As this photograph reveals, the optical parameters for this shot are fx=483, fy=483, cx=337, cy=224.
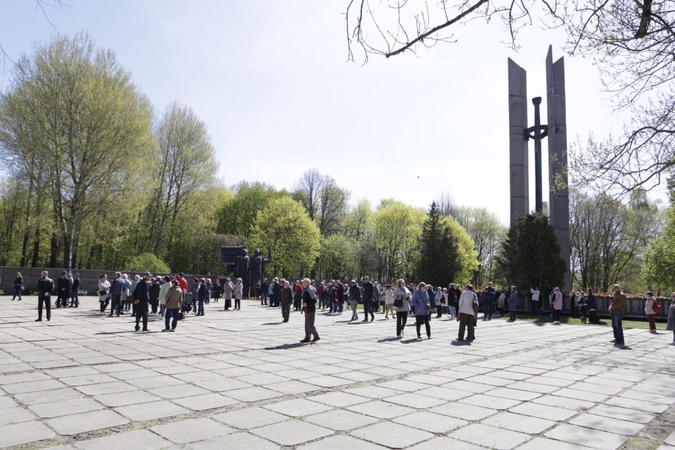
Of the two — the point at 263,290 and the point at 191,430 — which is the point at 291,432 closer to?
the point at 191,430

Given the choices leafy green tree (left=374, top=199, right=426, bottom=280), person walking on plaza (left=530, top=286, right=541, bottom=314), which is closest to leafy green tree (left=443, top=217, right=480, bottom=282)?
leafy green tree (left=374, top=199, right=426, bottom=280)

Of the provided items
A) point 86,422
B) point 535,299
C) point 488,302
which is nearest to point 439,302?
point 488,302

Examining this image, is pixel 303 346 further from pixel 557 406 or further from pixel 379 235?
pixel 379 235

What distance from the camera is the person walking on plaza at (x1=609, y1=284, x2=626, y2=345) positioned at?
536 inches

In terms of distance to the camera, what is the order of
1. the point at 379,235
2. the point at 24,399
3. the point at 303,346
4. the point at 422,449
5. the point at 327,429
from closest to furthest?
the point at 422,449 → the point at 327,429 → the point at 24,399 → the point at 303,346 → the point at 379,235

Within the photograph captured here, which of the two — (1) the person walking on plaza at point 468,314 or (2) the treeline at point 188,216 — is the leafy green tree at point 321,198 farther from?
(1) the person walking on plaza at point 468,314

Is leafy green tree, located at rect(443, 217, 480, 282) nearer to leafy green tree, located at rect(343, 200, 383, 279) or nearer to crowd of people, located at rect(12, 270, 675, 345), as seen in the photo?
leafy green tree, located at rect(343, 200, 383, 279)

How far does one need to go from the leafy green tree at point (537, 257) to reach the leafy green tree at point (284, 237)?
23640 mm

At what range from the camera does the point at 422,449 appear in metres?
4.37

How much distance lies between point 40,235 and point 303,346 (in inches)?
1061

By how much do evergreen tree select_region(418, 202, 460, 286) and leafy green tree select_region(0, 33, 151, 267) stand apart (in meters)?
24.5

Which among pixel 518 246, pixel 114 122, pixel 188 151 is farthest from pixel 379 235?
pixel 114 122

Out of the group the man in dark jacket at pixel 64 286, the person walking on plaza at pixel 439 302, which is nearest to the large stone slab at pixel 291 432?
the man in dark jacket at pixel 64 286

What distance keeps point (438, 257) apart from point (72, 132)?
29376 mm
